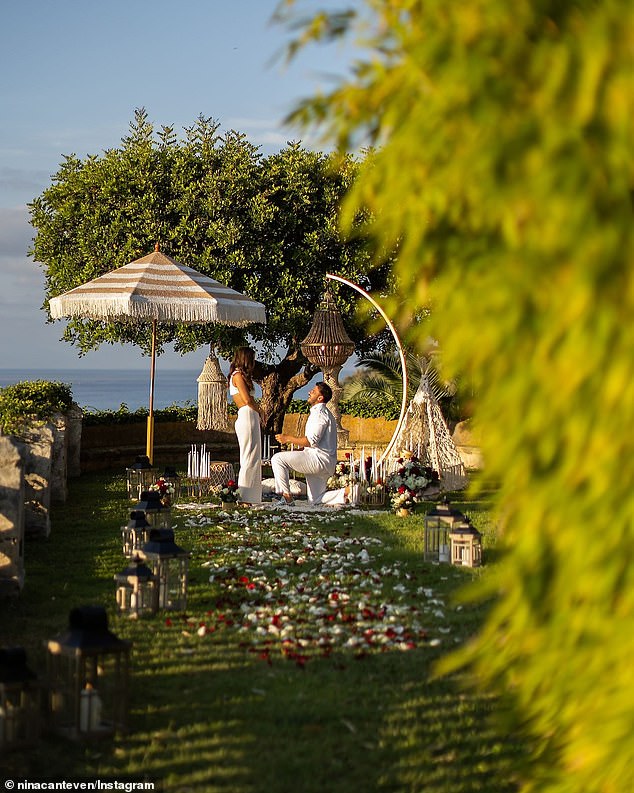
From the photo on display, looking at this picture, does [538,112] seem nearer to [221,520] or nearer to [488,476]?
[488,476]

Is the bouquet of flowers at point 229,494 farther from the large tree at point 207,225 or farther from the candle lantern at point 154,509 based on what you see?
the large tree at point 207,225

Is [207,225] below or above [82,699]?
above

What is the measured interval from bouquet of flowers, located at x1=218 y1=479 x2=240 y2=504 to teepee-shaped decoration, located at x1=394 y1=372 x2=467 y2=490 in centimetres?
342

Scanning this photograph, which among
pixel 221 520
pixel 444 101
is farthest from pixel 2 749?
pixel 221 520

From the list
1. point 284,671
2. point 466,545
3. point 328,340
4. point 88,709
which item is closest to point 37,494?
point 466,545

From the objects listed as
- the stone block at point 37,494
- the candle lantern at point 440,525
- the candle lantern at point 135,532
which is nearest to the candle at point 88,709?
the candle lantern at point 135,532

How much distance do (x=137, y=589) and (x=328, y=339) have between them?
36.6 ft

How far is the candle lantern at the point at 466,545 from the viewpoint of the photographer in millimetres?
9570

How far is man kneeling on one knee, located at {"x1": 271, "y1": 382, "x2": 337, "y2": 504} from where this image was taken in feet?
46.5

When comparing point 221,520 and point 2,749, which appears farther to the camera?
point 221,520

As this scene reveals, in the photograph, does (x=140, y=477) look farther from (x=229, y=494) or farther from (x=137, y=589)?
(x=137, y=589)

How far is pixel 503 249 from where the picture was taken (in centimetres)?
272

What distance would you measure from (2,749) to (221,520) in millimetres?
7955

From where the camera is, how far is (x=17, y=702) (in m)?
4.71
